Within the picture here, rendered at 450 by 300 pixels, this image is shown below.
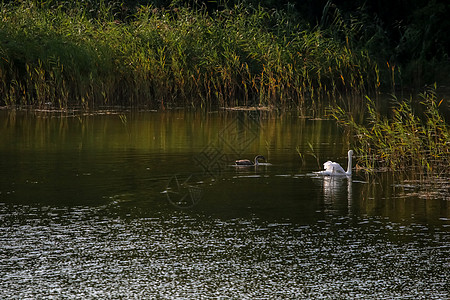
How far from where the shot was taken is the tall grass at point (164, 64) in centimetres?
2136

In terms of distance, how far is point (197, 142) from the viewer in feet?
50.9

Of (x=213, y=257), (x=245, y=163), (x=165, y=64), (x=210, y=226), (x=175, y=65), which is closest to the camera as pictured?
(x=213, y=257)

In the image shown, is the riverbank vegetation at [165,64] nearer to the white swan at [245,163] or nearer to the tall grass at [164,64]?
the tall grass at [164,64]

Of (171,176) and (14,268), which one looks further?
(171,176)

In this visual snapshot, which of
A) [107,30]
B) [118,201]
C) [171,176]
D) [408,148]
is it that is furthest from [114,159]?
[107,30]

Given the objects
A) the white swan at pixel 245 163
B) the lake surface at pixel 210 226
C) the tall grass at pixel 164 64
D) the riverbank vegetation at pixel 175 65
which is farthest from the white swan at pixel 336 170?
the tall grass at pixel 164 64

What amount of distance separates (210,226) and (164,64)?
1273cm

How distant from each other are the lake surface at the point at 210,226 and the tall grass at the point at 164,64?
6.49 m

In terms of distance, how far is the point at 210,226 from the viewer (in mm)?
9117

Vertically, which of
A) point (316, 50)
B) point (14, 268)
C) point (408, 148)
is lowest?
point (14, 268)

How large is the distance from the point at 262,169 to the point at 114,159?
2397 mm

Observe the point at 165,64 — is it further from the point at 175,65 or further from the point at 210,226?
the point at 210,226

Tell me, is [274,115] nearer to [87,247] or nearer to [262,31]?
[262,31]

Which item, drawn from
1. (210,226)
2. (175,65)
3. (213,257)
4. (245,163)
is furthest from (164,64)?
(213,257)
